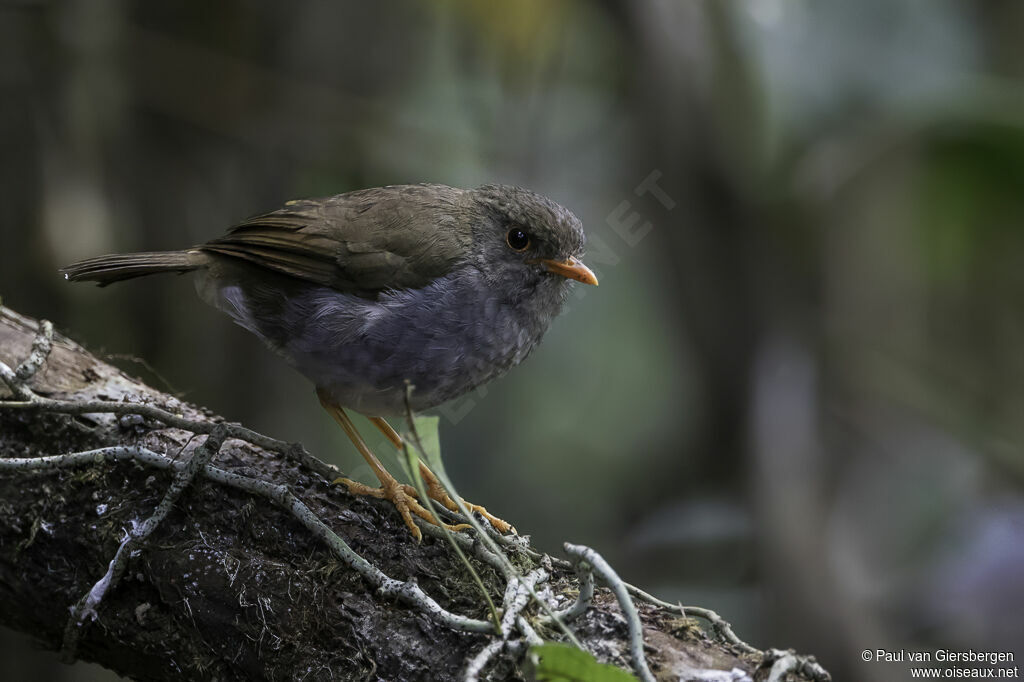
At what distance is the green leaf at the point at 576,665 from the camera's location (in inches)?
63.2

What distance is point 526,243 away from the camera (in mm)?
3232

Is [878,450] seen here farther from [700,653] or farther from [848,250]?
[700,653]

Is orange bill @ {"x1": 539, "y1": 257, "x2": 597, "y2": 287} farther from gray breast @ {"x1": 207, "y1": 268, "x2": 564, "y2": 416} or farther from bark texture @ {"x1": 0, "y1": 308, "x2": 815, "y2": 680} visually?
bark texture @ {"x1": 0, "y1": 308, "x2": 815, "y2": 680}

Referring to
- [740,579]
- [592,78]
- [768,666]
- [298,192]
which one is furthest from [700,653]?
[592,78]

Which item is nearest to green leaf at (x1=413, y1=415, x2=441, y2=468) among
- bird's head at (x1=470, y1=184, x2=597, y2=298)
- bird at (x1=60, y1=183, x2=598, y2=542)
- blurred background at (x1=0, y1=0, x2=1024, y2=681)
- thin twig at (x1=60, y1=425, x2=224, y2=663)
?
thin twig at (x1=60, y1=425, x2=224, y2=663)

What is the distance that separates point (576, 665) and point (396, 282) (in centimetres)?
173

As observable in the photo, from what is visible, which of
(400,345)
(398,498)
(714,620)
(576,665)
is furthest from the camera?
(400,345)

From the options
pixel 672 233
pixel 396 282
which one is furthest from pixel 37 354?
pixel 672 233

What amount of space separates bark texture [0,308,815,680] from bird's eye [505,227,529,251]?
3.50ft

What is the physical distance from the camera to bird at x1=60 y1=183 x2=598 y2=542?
299cm

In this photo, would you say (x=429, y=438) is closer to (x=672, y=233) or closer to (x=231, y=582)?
(x=231, y=582)

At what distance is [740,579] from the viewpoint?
200 inches

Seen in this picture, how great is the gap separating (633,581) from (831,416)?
5.43 ft

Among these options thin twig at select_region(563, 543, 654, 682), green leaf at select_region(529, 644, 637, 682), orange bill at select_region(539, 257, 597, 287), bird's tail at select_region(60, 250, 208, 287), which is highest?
orange bill at select_region(539, 257, 597, 287)
